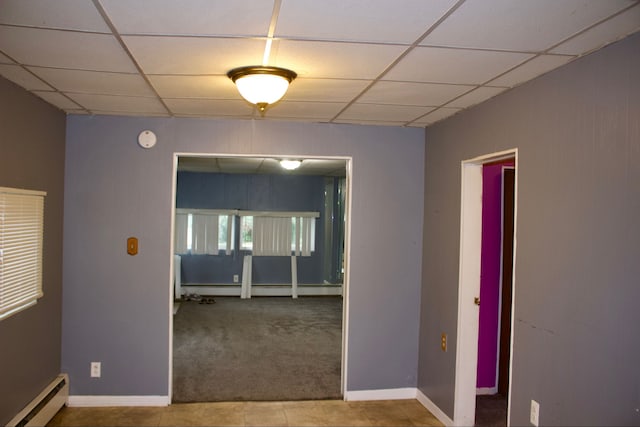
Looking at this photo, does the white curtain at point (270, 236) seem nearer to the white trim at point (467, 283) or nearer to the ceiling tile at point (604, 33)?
the white trim at point (467, 283)

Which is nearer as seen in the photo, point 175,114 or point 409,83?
point 409,83

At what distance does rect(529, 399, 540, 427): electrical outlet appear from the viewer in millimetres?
2588

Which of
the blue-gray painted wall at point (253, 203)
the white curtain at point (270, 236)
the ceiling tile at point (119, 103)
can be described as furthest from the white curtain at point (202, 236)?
the ceiling tile at point (119, 103)

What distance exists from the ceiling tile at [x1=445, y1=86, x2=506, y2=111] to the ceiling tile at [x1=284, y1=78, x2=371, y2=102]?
65 cm

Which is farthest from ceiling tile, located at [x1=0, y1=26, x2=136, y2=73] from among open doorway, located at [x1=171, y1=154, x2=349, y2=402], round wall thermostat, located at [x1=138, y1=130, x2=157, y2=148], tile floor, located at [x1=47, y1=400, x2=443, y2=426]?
open doorway, located at [x1=171, y1=154, x2=349, y2=402]

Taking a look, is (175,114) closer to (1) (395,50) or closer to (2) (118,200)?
(2) (118,200)

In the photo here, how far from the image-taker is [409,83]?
277 centimetres

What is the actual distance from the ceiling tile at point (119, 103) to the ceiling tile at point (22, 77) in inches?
8.8

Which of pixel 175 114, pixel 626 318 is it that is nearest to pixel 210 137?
pixel 175 114

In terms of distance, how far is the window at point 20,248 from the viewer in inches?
113

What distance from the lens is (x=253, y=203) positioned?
30.1 feet

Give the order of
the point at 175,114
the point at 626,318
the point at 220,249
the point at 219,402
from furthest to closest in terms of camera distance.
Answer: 1. the point at 220,249
2. the point at 219,402
3. the point at 175,114
4. the point at 626,318

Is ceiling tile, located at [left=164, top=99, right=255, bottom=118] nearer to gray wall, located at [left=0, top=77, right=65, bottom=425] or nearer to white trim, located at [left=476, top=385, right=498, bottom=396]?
gray wall, located at [left=0, top=77, right=65, bottom=425]

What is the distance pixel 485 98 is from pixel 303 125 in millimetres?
1506
